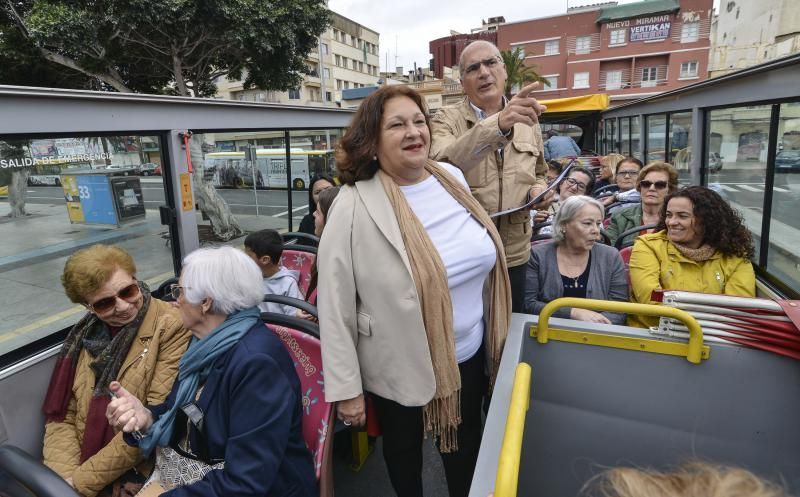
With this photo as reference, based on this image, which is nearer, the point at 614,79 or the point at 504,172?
the point at 504,172

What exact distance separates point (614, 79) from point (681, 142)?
34.8 m

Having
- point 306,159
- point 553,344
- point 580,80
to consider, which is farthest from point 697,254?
point 580,80

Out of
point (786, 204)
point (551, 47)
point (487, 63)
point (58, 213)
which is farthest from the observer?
point (551, 47)

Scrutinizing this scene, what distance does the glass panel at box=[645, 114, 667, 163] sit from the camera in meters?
6.98

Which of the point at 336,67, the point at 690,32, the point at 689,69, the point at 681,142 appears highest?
the point at 336,67

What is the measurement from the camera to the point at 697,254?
7.80 ft

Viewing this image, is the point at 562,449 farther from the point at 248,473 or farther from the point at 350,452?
the point at 350,452

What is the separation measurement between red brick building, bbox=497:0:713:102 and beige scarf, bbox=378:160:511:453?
38.4 meters

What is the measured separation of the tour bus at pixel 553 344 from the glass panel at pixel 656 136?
251cm

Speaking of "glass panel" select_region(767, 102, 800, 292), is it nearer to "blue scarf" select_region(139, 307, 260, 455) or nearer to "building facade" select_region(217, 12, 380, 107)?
"blue scarf" select_region(139, 307, 260, 455)

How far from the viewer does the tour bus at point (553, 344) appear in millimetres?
1465

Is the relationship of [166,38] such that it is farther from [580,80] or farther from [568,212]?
[580,80]

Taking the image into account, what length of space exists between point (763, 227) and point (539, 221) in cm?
178

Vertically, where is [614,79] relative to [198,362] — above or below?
above
